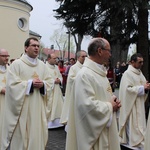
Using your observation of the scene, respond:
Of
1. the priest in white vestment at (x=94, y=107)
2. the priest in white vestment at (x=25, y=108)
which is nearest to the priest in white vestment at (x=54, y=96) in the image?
the priest in white vestment at (x=25, y=108)

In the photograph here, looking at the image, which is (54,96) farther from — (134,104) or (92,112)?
(92,112)

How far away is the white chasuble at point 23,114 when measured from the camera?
5066 mm

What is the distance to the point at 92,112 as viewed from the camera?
365 cm

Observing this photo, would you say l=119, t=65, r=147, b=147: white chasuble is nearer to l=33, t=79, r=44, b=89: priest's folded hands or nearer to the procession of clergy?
the procession of clergy

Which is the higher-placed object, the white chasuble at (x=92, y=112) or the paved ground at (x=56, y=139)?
the white chasuble at (x=92, y=112)

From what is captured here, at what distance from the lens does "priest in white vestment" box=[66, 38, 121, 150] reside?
3.67m

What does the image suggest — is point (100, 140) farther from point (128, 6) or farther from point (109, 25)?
point (109, 25)

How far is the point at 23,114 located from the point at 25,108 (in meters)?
0.10

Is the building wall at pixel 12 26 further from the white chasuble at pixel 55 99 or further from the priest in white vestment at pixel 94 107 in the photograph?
the priest in white vestment at pixel 94 107

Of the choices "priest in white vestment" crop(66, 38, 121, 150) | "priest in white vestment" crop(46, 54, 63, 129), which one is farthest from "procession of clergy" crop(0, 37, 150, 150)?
"priest in white vestment" crop(46, 54, 63, 129)

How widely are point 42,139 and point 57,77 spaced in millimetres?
4108

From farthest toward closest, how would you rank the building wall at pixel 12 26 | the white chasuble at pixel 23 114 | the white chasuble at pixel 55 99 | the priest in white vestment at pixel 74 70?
the building wall at pixel 12 26 < the white chasuble at pixel 55 99 < the priest in white vestment at pixel 74 70 < the white chasuble at pixel 23 114

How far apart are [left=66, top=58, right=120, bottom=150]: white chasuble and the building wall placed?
22.9 m

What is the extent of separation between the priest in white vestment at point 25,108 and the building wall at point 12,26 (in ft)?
69.7
